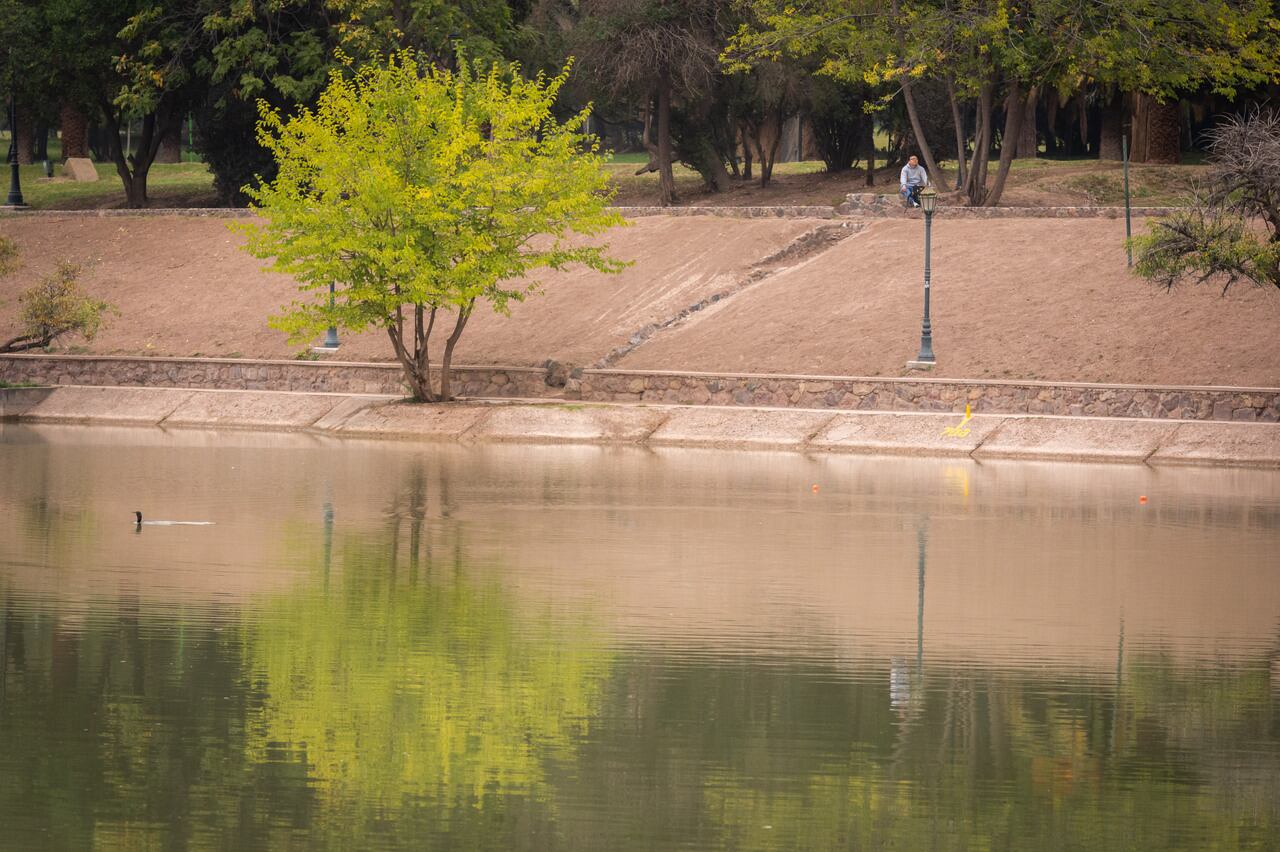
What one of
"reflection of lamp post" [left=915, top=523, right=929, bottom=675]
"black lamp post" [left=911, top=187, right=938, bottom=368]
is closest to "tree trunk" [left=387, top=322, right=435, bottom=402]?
A: "black lamp post" [left=911, top=187, right=938, bottom=368]

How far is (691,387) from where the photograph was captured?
34.8m

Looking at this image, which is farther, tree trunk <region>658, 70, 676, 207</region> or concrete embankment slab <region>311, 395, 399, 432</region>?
tree trunk <region>658, 70, 676, 207</region>

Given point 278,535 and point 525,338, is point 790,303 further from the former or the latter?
point 278,535

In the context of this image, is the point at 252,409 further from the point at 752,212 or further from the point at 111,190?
the point at 111,190

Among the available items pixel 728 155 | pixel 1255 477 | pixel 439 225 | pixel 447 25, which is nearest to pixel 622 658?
pixel 1255 477

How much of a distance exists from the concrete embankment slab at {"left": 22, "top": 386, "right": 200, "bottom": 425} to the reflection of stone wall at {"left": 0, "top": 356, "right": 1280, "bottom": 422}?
1.75m

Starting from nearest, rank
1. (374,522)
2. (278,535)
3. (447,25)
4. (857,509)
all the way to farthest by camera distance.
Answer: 1. (278,535)
2. (374,522)
3. (857,509)
4. (447,25)

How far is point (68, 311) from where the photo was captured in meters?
39.0

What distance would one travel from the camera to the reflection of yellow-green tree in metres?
9.55

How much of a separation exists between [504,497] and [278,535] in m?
4.58

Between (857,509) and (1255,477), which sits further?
(1255,477)

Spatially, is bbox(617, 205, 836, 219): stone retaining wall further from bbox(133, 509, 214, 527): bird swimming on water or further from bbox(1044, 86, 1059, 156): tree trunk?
bbox(133, 509, 214, 527): bird swimming on water

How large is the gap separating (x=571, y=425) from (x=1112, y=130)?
26.1 meters

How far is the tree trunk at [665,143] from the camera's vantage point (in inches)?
2090
